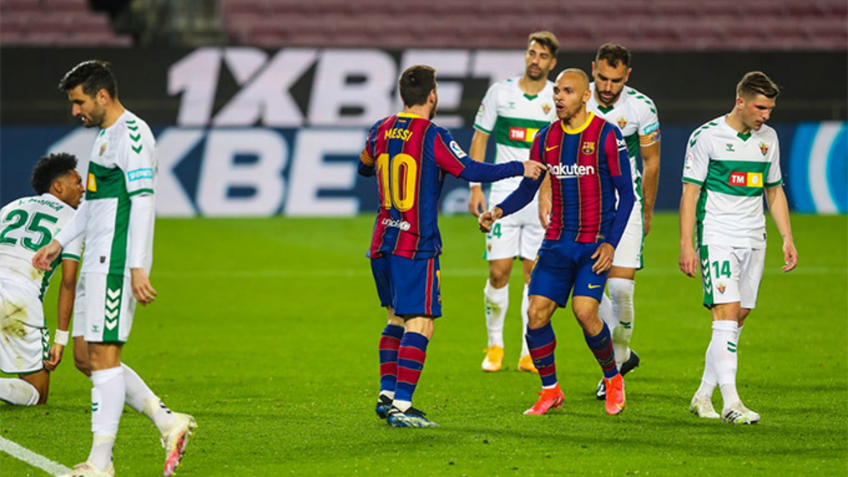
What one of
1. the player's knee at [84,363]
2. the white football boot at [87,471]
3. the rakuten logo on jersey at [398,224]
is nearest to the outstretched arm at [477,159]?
the rakuten logo on jersey at [398,224]

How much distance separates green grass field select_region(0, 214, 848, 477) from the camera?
611cm

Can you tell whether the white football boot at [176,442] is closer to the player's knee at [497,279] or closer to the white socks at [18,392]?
the white socks at [18,392]

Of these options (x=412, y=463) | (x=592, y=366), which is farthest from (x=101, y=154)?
(x=592, y=366)

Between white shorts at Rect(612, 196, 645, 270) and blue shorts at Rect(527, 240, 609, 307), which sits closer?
blue shorts at Rect(527, 240, 609, 307)

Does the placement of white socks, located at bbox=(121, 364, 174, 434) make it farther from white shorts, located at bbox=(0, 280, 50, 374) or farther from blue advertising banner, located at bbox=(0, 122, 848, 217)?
blue advertising banner, located at bbox=(0, 122, 848, 217)

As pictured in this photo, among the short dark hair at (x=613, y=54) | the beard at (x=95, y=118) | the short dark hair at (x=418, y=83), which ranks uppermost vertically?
the short dark hair at (x=613, y=54)

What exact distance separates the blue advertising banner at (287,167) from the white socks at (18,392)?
12.1 m

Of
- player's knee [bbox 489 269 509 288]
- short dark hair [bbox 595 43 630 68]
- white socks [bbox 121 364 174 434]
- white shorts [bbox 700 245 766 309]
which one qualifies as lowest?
white socks [bbox 121 364 174 434]

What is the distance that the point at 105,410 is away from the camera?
5.66m

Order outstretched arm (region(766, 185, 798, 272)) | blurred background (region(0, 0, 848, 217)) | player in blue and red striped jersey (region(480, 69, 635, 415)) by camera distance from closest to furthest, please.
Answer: player in blue and red striped jersey (region(480, 69, 635, 415)) < outstretched arm (region(766, 185, 798, 272)) < blurred background (region(0, 0, 848, 217))

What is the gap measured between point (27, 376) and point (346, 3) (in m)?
17.3

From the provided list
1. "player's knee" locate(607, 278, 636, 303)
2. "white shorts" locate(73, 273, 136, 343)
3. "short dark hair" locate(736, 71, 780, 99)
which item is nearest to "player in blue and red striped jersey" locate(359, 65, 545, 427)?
"short dark hair" locate(736, 71, 780, 99)

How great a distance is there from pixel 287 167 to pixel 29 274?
12.1 metres

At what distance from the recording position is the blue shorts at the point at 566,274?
7.12m
